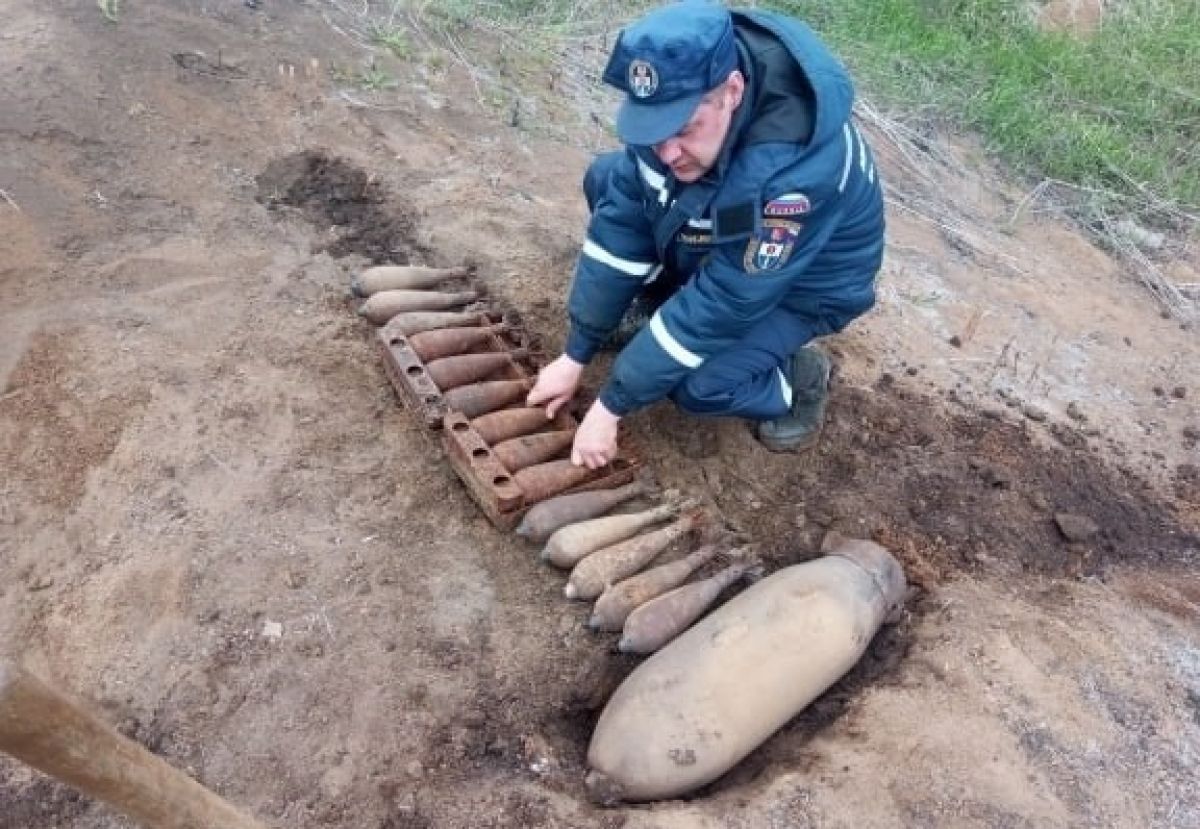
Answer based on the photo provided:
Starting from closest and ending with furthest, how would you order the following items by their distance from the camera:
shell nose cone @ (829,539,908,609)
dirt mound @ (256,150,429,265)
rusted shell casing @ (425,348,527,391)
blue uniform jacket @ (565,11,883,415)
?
1. blue uniform jacket @ (565,11,883,415)
2. shell nose cone @ (829,539,908,609)
3. rusted shell casing @ (425,348,527,391)
4. dirt mound @ (256,150,429,265)

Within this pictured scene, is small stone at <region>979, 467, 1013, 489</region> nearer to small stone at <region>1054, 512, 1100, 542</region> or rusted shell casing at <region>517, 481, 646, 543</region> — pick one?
small stone at <region>1054, 512, 1100, 542</region>

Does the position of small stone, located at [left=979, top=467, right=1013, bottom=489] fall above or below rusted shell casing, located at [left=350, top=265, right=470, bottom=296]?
above

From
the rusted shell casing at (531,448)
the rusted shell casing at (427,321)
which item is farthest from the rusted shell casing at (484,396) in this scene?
the rusted shell casing at (427,321)

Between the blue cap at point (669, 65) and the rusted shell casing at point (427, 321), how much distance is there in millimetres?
1422

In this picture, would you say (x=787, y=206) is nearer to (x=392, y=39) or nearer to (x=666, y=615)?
(x=666, y=615)

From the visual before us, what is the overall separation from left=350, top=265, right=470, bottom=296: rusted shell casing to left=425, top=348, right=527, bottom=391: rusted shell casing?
1.77 ft

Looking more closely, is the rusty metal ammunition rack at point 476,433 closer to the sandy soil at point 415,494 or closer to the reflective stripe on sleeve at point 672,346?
the sandy soil at point 415,494

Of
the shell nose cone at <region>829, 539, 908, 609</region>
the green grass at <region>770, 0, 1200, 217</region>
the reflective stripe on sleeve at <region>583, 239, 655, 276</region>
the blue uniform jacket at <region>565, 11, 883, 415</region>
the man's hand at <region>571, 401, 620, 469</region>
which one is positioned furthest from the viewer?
the green grass at <region>770, 0, 1200, 217</region>

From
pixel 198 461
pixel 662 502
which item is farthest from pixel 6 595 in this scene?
pixel 662 502

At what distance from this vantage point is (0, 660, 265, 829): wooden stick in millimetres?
1336

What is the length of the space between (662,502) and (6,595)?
2119mm

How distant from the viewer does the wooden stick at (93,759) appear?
4.38 ft

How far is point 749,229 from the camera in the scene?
3.04m

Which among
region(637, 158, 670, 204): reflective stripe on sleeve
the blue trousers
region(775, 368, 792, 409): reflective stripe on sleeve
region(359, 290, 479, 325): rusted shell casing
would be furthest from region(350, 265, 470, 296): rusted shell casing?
region(775, 368, 792, 409): reflective stripe on sleeve
